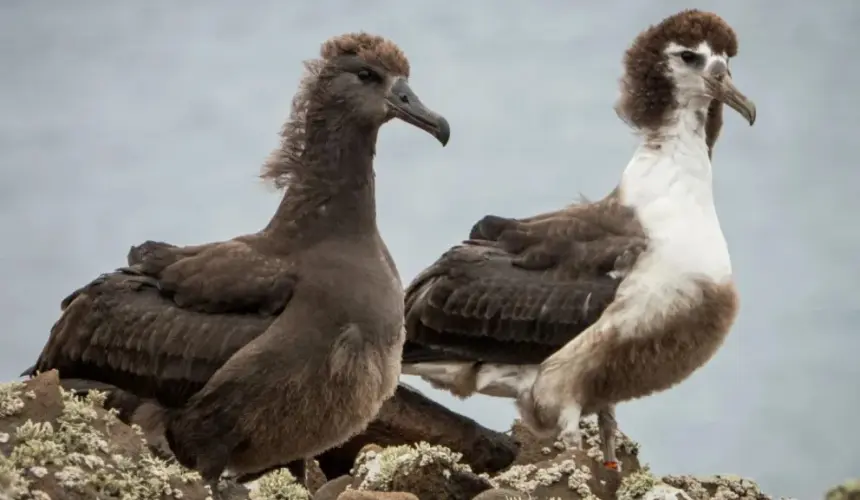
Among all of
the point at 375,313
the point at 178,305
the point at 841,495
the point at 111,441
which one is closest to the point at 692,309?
the point at 841,495

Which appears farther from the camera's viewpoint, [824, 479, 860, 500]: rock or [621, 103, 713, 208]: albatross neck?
[621, 103, 713, 208]: albatross neck

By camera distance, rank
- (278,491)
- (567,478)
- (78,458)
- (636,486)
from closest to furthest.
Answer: (78,458) < (278,491) < (567,478) < (636,486)

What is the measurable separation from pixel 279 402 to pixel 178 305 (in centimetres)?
100

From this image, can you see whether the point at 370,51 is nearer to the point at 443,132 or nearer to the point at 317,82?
the point at 317,82

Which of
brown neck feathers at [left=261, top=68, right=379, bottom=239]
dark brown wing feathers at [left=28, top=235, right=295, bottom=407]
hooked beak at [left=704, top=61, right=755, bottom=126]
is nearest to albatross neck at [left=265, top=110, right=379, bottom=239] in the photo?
brown neck feathers at [left=261, top=68, right=379, bottom=239]

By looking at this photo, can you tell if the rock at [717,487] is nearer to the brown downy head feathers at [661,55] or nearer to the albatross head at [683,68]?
the albatross head at [683,68]

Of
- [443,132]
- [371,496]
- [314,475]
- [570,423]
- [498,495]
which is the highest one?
[443,132]

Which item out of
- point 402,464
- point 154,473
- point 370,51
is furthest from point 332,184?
point 154,473

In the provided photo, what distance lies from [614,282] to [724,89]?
1.87 meters

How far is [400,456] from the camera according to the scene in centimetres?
791

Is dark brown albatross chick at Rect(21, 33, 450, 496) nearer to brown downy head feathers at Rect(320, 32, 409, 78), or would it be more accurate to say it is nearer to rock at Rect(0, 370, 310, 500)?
brown downy head feathers at Rect(320, 32, 409, 78)

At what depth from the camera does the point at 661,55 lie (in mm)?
11672

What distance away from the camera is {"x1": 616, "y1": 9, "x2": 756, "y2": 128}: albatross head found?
452 inches

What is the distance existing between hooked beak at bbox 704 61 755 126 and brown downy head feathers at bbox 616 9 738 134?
190 mm
